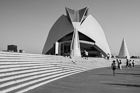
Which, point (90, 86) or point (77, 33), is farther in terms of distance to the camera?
point (77, 33)

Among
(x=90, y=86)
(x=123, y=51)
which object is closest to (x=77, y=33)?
(x=123, y=51)

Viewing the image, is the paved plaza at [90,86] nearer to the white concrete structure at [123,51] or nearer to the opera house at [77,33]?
the opera house at [77,33]

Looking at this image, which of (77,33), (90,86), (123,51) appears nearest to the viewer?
(90,86)

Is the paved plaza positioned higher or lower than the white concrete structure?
lower

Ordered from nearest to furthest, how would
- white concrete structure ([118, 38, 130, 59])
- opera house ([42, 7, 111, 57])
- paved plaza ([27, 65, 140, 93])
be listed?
1. paved plaza ([27, 65, 140, 93])
2. opera house ([42, 7, 111, 57])
3. white concrete structure ([118, 38, 130, 59])

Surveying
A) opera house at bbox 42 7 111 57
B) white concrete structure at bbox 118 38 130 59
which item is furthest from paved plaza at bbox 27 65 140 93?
white concrete structure at bbox 118 38 130 59

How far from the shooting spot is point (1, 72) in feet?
16.5

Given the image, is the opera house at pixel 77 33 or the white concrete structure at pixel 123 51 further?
the white concrete structure at pixel 123 51

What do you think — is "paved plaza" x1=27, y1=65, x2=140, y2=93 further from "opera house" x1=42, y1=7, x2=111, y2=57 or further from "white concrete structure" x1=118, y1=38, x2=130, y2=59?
"white concrete structure" x1=118, y1=38, x2=130, y2=59

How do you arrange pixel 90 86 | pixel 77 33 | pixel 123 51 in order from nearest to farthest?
1. pixel 90 86
2. pixel 77 33
3. pixel 123 51

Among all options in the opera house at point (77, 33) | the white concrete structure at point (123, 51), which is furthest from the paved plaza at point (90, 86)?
the white concrete structure at point (123, 51)

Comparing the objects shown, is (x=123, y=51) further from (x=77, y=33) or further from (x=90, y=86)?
(x=90, y=86)

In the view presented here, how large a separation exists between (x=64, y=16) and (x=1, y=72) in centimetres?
3159

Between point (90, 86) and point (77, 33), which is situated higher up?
point (77, 33)
